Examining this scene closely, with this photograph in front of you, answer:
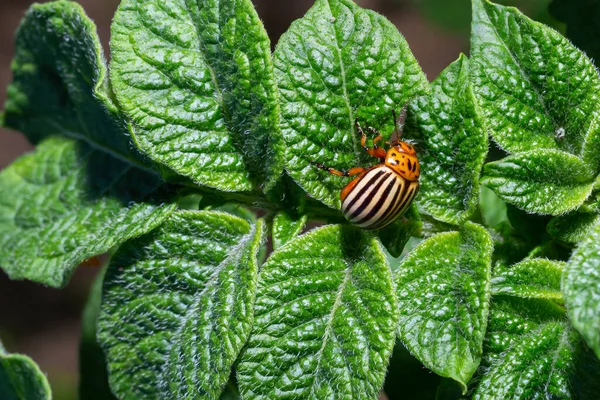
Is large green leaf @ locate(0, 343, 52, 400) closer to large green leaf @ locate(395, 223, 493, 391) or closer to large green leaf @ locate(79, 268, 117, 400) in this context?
large green leaf @ locate(79, 268, 117, 400)

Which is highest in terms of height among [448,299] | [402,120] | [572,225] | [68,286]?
[402,120]

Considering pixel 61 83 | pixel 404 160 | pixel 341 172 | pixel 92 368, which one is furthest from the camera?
pixel 92 368

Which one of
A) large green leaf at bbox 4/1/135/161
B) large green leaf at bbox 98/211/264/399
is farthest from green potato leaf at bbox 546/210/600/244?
large green leaf at bbox 4/1/135/161

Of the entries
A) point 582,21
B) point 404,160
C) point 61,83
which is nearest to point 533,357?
point 404,160

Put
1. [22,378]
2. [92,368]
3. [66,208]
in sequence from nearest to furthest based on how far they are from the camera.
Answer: [22,378]
[66,208]
[92,368]

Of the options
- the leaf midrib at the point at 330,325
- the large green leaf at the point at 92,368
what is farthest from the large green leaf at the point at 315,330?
the large green leaf at the point at 92,368

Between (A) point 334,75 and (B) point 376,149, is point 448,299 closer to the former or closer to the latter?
(B) point 376,149
